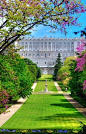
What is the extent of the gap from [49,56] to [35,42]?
14170mm

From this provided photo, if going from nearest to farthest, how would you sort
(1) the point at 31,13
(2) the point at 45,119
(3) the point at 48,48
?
(1) the point at 31,13, (2) the point at 45,119, (3) the point at 48,48

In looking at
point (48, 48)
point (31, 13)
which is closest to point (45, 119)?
point (31, 13)

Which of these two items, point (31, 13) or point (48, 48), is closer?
point (31, 13)

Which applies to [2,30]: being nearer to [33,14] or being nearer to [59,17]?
[33,14]

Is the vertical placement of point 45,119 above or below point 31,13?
below

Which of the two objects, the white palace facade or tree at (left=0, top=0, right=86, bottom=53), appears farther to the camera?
the white palace facade

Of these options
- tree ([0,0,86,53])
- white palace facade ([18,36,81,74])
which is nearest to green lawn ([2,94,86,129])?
tree ([0,0,86,53])

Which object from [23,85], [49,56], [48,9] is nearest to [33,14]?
[48,9]

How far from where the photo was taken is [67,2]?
7.00 metres

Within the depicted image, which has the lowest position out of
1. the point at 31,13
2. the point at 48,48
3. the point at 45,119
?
the point at 45,119

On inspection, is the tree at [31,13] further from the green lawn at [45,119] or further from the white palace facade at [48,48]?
the white palace facade at [48,48]

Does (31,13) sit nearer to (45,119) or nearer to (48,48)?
(45,119)

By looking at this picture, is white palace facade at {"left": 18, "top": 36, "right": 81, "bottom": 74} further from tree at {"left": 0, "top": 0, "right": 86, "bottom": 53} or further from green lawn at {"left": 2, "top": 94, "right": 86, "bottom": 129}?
tree at {"left": 0, "top": 0, "right": 86, "bottom": 53}

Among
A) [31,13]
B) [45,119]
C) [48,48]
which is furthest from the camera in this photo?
[48,48]
